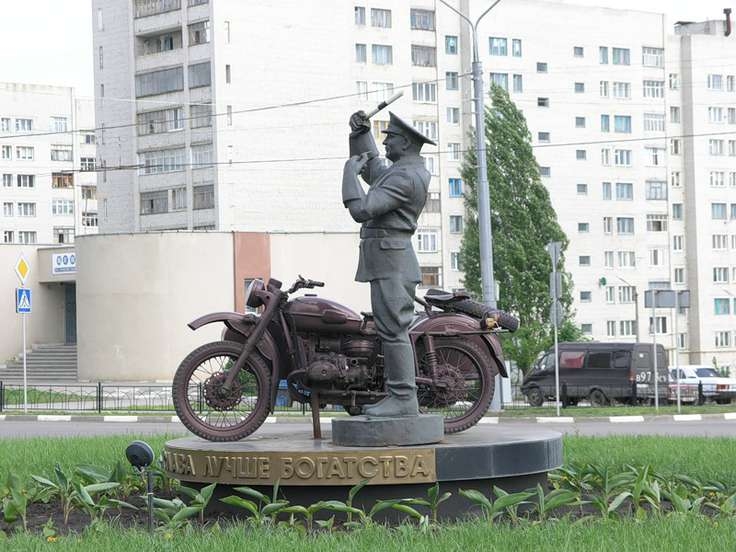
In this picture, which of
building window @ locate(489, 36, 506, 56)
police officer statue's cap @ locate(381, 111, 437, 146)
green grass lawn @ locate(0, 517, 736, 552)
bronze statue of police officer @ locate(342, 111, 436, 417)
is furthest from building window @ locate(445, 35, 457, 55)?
green grass lawn @ locate(0, 517, 736, 552)

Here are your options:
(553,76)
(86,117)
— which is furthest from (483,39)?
(86,117)

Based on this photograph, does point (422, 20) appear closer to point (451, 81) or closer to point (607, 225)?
point (451, 81)

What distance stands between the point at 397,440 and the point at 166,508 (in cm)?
183

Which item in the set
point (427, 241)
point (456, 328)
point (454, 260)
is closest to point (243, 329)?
point (456, 328)

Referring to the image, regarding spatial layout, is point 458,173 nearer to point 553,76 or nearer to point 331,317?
point 553,76

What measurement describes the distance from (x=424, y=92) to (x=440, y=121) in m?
1.75

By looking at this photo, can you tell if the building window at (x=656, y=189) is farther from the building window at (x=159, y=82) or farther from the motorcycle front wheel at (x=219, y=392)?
the motorcycle front wheel at (x=219, y=392)

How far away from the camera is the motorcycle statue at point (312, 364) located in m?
12.6

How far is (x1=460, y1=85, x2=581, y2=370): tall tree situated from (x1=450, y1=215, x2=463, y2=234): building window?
22.1ft

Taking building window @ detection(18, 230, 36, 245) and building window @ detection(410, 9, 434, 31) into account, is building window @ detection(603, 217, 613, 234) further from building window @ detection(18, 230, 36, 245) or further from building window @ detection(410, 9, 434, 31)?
building window @ detection(18, 230, 36, 245)

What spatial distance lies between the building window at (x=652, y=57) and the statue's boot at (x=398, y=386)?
75753 mm

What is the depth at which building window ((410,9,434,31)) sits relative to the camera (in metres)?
78.5

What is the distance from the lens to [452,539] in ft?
29.6

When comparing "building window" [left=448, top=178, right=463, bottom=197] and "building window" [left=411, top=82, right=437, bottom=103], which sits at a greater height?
"building window" [left=411, top=82, right=437, bottom=103]
